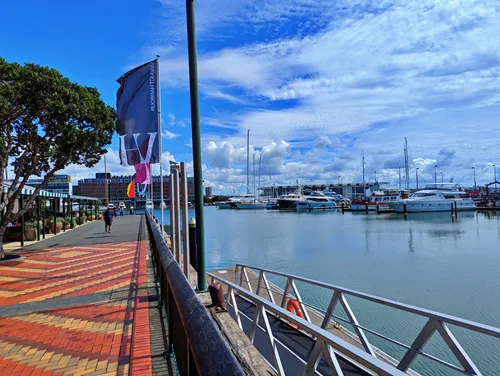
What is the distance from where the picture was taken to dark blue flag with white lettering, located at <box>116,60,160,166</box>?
9430 millimetres

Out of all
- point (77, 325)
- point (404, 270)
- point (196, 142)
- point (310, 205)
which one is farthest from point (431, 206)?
point (77, 325)

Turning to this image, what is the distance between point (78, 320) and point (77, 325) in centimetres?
27

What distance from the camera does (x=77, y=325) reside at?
573cm

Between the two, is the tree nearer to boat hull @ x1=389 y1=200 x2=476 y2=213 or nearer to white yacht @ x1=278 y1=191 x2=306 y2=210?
boat hull @ x1=389 y1=200 x2=476 y2=213

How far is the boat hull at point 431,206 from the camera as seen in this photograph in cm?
7031

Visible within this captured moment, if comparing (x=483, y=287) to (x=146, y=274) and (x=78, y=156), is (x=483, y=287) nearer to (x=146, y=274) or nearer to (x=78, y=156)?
(x=146, y=274)

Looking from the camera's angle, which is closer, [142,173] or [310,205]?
[142,173]

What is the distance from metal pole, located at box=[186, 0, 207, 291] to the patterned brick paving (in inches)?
48.0

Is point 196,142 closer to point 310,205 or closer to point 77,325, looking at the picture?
point 77,325

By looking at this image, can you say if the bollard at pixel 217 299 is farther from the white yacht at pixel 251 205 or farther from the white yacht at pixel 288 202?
the white yacht at pixel 251 205

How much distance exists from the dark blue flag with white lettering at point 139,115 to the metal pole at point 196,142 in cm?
402

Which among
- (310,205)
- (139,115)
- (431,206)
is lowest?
(310,205)

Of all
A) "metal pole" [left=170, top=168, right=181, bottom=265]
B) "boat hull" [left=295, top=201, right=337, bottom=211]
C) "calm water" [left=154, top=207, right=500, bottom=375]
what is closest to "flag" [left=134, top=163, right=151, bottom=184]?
"metal pole" [left=170, top=168, right=181, bottom=265]

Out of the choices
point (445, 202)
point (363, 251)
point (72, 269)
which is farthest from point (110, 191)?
point (72, 269)
